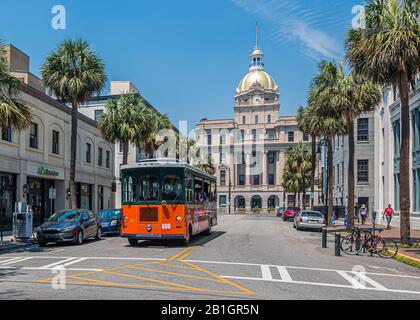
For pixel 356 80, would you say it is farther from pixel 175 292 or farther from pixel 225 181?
pixel 225 181

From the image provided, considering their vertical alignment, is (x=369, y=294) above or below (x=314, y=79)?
below

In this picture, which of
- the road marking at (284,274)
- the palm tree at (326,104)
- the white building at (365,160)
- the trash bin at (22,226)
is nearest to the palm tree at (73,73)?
the trash bin at (22,226)

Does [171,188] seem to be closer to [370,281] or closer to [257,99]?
[370,281]

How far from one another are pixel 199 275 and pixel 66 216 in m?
11.8

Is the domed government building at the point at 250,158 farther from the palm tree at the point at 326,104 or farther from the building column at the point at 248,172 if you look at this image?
the palm tree at the point at 326,104

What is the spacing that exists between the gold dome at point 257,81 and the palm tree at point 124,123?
268ft

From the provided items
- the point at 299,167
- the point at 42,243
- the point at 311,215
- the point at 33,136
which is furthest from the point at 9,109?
the point at 299,167

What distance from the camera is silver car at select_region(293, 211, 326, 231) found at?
31.7 meters

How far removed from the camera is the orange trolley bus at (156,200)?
1755cm

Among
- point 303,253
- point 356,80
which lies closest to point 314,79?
point 356,80

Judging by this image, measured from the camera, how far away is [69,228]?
19.7 m

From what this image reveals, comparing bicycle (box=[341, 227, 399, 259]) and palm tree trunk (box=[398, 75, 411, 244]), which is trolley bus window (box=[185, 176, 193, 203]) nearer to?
bicycle (box=[341, 227, 399, 259])

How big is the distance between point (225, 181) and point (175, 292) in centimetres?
9522

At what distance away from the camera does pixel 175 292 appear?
8961 mm
